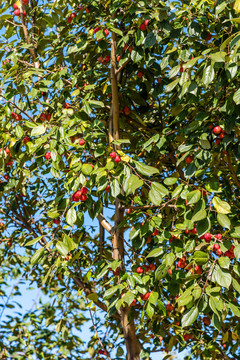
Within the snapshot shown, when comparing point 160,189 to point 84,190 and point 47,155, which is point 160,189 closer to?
point 84,190

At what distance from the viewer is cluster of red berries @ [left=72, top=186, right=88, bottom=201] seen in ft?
7.24

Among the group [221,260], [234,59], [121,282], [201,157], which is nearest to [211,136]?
[201,157]

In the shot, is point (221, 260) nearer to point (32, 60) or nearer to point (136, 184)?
point (136, 184)

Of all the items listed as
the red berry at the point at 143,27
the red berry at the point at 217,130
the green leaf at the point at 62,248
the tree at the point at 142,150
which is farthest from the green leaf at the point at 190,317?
the red berry at the point at 143,27

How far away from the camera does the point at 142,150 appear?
8.07ft

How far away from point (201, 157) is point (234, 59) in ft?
1.66

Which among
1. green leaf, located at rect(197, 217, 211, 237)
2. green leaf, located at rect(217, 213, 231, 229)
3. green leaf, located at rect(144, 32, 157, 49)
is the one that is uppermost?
green leaf, located at rect(144, 32, 157, 49)

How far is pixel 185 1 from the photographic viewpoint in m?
2.44

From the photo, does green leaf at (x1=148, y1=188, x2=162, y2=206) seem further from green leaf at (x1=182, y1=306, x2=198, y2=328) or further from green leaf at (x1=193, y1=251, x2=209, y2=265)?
green leaf at (x1=182, y1=306, x2=198, y2=328)

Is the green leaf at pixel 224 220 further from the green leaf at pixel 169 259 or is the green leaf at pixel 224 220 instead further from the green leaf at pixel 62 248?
the green leaf at pixel 62 248

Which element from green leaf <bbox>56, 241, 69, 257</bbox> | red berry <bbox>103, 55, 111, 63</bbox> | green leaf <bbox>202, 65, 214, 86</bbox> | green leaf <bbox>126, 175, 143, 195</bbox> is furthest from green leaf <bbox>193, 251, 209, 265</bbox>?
red berry <bbox>103, 55, 111, 63</bbox>

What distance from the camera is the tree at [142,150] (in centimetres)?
198

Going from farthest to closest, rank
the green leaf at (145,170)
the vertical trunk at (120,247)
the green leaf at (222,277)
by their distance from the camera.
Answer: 1. the vertical trunk at (120,247)
2. the green leaf at (145,170)
3. the green leaf at (222,277)

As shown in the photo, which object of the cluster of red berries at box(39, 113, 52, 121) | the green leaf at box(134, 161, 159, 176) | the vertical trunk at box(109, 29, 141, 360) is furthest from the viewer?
the cluster of red berries at box(39, 113, 52, 121)
